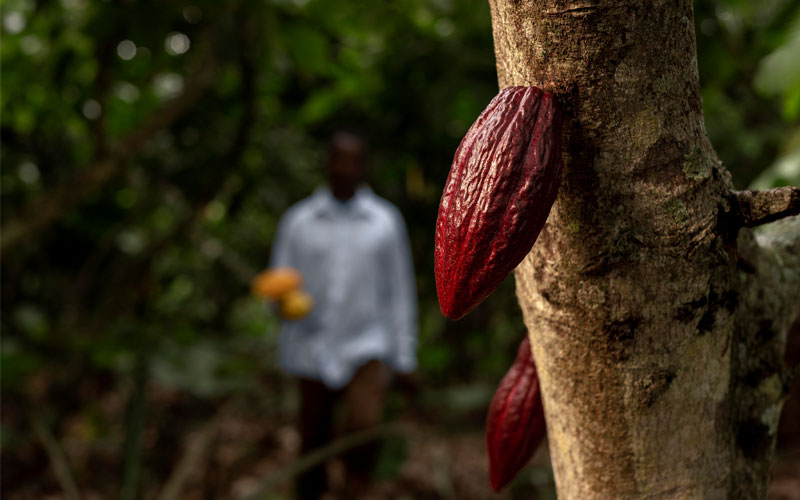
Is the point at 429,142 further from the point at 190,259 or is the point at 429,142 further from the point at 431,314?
the point at 190,259

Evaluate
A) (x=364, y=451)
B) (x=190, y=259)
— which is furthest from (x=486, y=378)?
(x=190, y=259)

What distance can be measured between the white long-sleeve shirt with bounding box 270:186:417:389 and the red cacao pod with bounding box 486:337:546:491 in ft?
6.61

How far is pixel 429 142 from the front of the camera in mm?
2859

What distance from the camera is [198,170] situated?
298cm

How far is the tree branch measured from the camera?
37cm

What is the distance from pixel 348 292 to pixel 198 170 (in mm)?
1010

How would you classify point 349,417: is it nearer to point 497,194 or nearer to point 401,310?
point 401,310

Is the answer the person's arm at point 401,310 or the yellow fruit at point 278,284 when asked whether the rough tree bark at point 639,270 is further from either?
the person's arm at point 401,310

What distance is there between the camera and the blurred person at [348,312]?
2.50 metres

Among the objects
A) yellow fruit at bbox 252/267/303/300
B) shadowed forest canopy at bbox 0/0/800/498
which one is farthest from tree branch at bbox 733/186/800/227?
yellow fruit at bbox 252/267/303/300

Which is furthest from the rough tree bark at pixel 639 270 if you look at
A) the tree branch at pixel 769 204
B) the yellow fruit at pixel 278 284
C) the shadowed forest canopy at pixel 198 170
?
the yellow fruit at pixel 278 284

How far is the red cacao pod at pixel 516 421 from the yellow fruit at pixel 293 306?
6.55 ft

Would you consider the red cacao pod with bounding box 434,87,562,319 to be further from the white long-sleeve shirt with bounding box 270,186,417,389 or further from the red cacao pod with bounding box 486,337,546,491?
the white long-sleeve shirt with bounding box 270,186,417,389

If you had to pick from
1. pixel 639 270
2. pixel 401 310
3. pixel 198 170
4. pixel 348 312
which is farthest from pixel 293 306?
pixel 639 270
